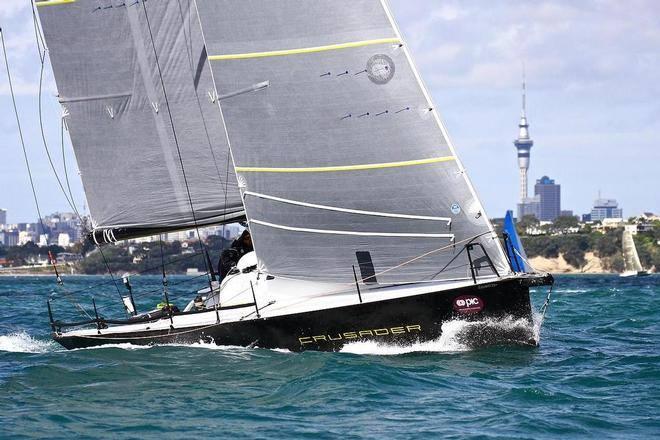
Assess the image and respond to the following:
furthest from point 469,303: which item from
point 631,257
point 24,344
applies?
point 631,257

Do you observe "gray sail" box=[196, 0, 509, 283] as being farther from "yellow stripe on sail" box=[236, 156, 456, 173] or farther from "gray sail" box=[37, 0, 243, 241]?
"gray sail" box=[37, 0, 243, 241]

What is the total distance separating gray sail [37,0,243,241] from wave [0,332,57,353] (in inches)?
90.3

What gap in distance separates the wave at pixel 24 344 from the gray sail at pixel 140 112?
2.29 m

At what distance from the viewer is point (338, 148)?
63.9 ft

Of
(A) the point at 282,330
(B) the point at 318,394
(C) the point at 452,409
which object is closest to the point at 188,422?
(B) the point at 318,394

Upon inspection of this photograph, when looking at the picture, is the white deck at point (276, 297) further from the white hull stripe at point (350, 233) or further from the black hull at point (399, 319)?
the white hull stripe at point (350, 233)

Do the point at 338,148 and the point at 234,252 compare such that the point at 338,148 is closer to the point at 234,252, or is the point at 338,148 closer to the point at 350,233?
the point at 350,233

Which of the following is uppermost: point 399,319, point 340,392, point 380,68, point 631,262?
point 380,68

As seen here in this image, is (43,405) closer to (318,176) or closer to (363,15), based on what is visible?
(318,176)

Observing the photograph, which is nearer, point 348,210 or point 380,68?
point 380,68

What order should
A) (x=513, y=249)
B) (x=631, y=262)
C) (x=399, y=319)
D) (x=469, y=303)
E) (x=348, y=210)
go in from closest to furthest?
(x=469, y=303), (x=399, y=319), (x=348, y=210), (x=513, y=249), (x=631, y=262)

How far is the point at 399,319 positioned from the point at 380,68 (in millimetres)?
3811

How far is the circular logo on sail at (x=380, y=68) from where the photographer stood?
19.1 m

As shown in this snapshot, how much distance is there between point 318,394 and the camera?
1570cm
